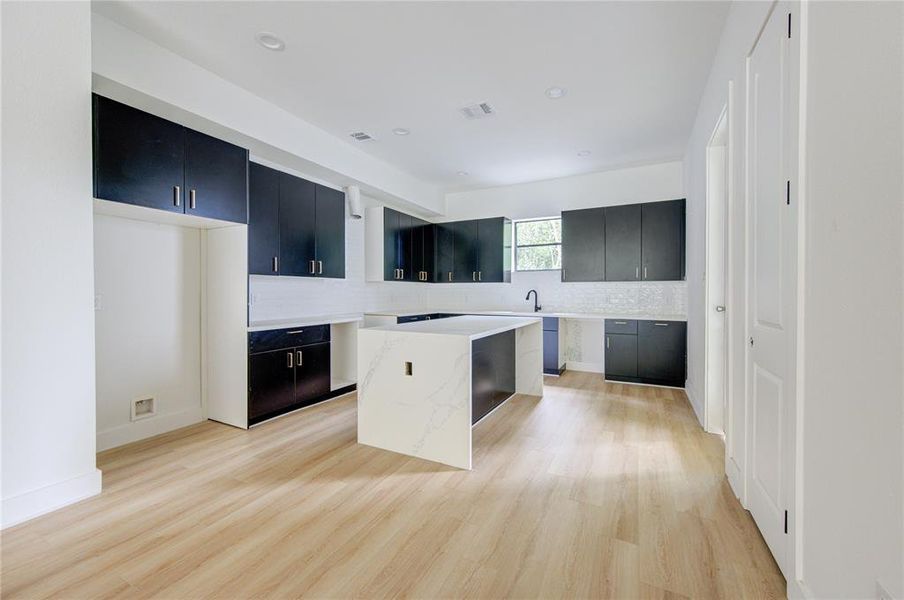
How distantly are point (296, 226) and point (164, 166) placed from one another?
1.34m

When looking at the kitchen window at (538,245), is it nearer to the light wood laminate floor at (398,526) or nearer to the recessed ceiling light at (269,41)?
the light wood laminate floor at (398,526)

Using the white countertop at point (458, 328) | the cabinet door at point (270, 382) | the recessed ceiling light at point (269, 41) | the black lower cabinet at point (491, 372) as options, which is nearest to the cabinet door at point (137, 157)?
the recessed ceiling light at point (269, 41)

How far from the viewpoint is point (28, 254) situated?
1906mm

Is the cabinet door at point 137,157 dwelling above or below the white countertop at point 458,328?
above

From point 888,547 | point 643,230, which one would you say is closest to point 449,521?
point 888,547

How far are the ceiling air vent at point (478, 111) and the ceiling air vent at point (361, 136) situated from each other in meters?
1.13

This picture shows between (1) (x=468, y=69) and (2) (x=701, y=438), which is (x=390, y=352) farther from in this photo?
(2) (x=701, y=438)

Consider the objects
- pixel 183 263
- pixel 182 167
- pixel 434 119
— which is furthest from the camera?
pixel 434 119

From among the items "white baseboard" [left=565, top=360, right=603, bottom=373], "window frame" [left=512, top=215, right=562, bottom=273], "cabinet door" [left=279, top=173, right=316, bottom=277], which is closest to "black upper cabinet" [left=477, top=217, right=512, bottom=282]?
"window frame" [left=512, top=215, right=562, bottom=273]

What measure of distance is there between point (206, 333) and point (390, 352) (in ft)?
6.46

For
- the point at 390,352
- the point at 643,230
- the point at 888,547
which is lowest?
the point at 888,547

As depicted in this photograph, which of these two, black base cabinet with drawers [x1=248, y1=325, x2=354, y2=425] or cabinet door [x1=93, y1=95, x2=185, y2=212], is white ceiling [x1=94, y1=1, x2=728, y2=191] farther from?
black base cabinet with drawers [x1=248, y1=325, x2=354, y2=425]

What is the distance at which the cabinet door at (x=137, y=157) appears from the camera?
2363 mm

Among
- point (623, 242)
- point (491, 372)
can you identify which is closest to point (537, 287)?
point (623, 242)
